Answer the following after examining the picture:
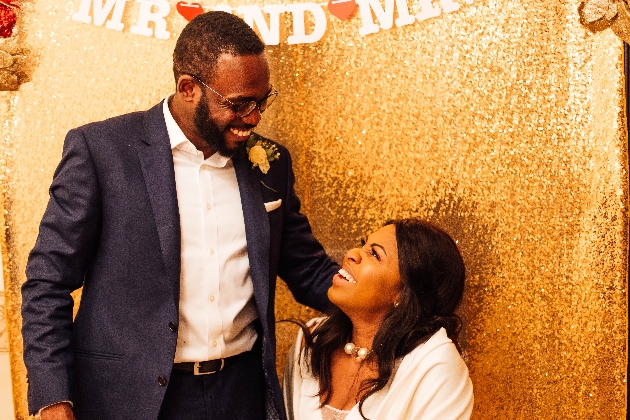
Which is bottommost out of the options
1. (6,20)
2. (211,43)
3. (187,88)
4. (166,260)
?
(166,260)

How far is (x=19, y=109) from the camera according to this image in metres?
2.41

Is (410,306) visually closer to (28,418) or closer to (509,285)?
(509,285)

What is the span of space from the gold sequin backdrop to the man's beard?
72cm

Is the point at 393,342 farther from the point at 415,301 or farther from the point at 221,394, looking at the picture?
the point at 221,394

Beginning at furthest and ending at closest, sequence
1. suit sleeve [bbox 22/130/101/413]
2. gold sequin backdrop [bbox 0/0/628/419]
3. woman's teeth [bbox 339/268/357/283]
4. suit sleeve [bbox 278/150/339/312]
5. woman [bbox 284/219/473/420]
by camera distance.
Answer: gold sequin backdrop [bbox 0/0/628/419] → suit sleeve [bbox 278/150/339/312] → woman's teeth [bbox 339/268/357/283] → woman [bbox 284/219/473/420] → suit sleeve [bbox 22/130/101/413]

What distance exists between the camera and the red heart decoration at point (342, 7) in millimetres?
2391

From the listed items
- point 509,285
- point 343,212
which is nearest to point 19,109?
point 343,212

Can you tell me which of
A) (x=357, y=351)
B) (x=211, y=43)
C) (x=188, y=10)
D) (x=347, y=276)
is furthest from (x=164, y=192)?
(x=188, y=10)

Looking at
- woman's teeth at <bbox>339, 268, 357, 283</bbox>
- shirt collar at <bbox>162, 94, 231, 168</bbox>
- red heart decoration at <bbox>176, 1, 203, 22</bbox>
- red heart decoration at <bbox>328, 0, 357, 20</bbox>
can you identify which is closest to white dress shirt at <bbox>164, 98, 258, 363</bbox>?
shirt collar at <bbox>162, 94, 231, 168</bbox>

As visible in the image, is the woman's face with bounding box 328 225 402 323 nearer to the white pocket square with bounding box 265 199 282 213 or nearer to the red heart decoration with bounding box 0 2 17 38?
the white pocket square with bounding box 265 199 282 213

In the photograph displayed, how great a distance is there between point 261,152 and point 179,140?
0.79 ft

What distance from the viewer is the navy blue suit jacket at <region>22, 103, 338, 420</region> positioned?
5.43 ft

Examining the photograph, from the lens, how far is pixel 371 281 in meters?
1.84

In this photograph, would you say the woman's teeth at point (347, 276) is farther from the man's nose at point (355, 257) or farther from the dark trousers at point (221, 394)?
the dark trousers at point (221, 394)
